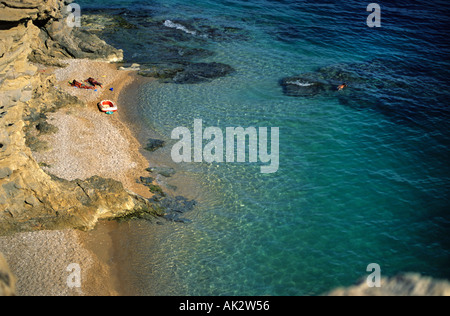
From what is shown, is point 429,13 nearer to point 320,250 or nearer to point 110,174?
point 320,250

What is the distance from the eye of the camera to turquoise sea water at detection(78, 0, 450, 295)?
18.0m

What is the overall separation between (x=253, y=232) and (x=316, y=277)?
390 cm

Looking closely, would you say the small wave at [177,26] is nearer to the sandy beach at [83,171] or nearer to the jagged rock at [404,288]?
the sandy beach at [83,171]

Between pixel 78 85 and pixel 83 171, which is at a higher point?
pixel 78 85

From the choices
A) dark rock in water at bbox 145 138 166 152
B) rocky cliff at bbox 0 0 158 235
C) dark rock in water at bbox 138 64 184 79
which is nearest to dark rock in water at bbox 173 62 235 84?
dark rock in water at bbox 138 64 184 79

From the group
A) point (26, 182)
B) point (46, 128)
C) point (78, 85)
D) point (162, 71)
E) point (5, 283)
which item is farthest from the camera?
point (162, 71)

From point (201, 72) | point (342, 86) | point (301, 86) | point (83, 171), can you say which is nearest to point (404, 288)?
point (83, 171)

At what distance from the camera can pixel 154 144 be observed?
25547 mm

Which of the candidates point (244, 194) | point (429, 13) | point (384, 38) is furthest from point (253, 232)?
point (429, 13)

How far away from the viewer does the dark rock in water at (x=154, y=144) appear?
25188 millimetres

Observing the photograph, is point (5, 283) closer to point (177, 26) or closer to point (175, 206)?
point (175, 206)

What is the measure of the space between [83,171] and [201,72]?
17405 mm
